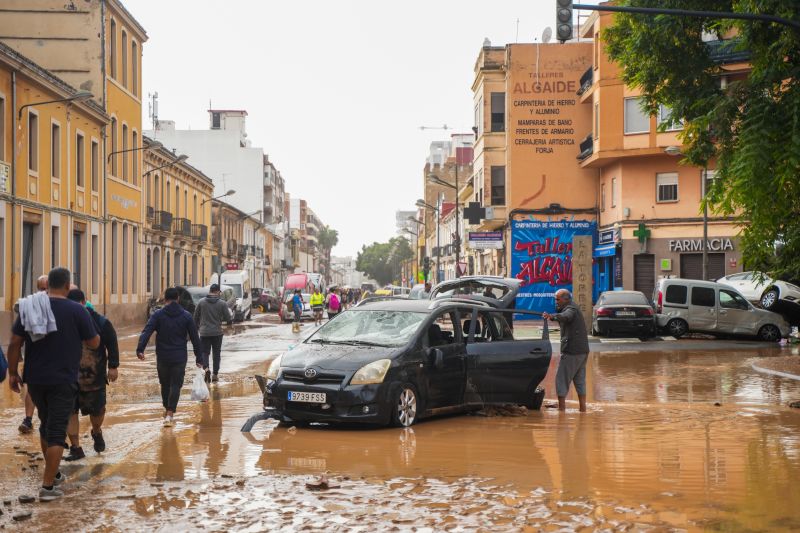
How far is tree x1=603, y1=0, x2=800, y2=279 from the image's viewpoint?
16.1m

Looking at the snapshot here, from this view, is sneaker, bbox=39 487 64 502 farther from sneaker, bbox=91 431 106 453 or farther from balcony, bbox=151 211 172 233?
balcony, bbox=151 211 172 233

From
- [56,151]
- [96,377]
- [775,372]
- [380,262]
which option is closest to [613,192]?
[56,151]

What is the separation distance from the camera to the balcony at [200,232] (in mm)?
65188

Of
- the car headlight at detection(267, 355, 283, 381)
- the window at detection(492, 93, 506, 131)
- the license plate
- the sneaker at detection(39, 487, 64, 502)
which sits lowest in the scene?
the sneaker at detection(39, 487, 64, 502)

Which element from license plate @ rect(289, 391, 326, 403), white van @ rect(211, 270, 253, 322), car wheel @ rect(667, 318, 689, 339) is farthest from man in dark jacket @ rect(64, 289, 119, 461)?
white van @ rect(211, 270, 253, 322)

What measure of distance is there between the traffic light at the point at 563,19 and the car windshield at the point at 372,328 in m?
5.40

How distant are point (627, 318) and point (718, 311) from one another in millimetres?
2892

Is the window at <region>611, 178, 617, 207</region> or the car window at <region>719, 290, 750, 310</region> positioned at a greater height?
the window at <region>611, 178, 617, 207</region>

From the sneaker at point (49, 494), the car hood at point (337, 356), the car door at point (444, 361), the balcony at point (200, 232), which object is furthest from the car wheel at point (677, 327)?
the balcony at point (200, 232)

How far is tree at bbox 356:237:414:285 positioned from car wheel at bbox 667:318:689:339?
494 ft

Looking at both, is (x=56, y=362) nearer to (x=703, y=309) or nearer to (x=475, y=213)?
(x=703, y=309)

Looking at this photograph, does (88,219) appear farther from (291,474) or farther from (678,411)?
(291,474)

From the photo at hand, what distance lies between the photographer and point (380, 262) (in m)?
194

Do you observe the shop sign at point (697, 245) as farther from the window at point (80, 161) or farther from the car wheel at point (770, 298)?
the window at point (80, 161)
